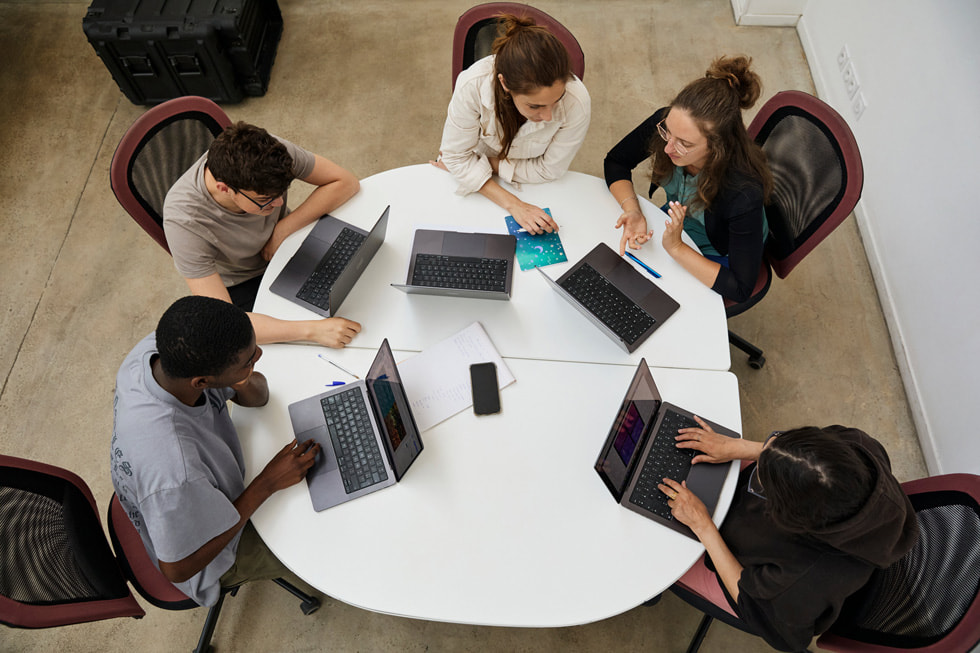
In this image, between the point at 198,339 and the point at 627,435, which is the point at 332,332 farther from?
the point at 627,435

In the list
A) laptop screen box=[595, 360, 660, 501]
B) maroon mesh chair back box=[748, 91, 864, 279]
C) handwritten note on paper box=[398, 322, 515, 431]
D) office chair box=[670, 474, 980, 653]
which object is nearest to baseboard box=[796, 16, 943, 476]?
maroon mesh chair back box=[748, 91, 864, 279]

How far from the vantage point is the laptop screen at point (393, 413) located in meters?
1.60

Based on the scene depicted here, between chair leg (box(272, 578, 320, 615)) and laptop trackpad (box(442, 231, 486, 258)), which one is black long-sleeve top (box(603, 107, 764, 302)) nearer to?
laptop trackpad (box(442, 231, 486, 258))

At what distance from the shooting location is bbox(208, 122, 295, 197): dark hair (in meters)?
1.70

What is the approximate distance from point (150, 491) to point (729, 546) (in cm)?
140

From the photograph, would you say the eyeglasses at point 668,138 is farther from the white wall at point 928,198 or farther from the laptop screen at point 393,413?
the white wall at point 928,198

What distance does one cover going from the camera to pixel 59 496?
1615 mm

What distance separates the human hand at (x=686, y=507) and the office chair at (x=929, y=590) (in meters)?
0.40

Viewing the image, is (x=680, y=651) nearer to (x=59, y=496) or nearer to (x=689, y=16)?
(x=59, y=496)

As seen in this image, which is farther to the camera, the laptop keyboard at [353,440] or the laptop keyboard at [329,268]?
the laptop keyboard at [329,268]

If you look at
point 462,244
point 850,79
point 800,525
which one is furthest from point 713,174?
point 850,79

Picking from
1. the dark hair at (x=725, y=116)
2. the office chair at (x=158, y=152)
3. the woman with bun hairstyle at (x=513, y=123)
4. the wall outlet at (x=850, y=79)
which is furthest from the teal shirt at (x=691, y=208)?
the office chair at (x=158, y=152)

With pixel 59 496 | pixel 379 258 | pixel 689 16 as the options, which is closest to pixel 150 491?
pixel 59 496

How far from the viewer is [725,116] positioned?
1777 millimetres
